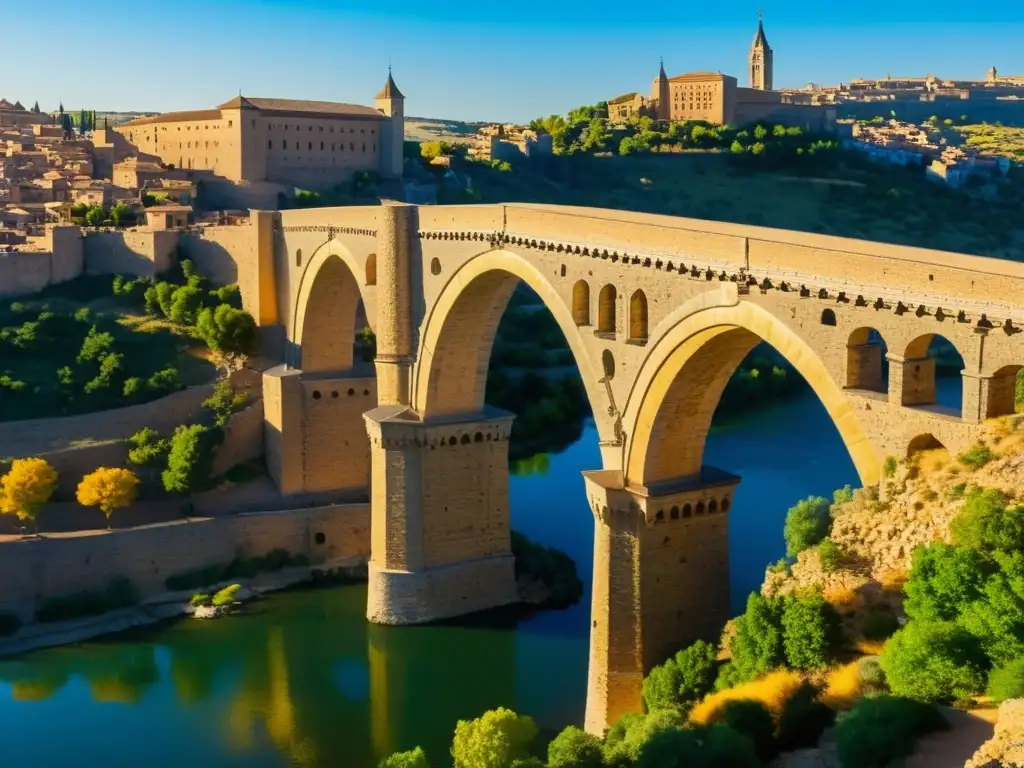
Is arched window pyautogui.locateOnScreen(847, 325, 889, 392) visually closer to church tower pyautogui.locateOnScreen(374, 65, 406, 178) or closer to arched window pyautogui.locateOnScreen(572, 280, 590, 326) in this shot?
arched window pyautogui.locateOnScreen(572, 280, 590, 326)

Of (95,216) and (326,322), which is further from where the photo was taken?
(95,216)

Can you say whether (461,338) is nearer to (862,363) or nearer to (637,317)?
(637,317)

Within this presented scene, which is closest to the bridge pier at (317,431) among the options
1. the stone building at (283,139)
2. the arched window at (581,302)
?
the arched window at (581,302)

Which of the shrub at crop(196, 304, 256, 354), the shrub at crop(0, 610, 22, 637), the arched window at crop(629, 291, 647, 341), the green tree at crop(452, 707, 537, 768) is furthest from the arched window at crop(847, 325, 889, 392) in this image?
the shrub at crop(196, 304, 256, 354)

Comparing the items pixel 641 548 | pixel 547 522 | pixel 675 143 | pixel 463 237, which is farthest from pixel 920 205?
pixel 641 548

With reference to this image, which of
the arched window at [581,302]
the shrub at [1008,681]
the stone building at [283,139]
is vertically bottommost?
the shrub at [1008,681]

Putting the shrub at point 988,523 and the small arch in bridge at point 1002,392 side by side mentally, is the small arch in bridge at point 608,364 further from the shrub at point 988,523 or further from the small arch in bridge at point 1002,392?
the shrub at point 988,523

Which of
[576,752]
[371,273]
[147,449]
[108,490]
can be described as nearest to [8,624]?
[108,490]
